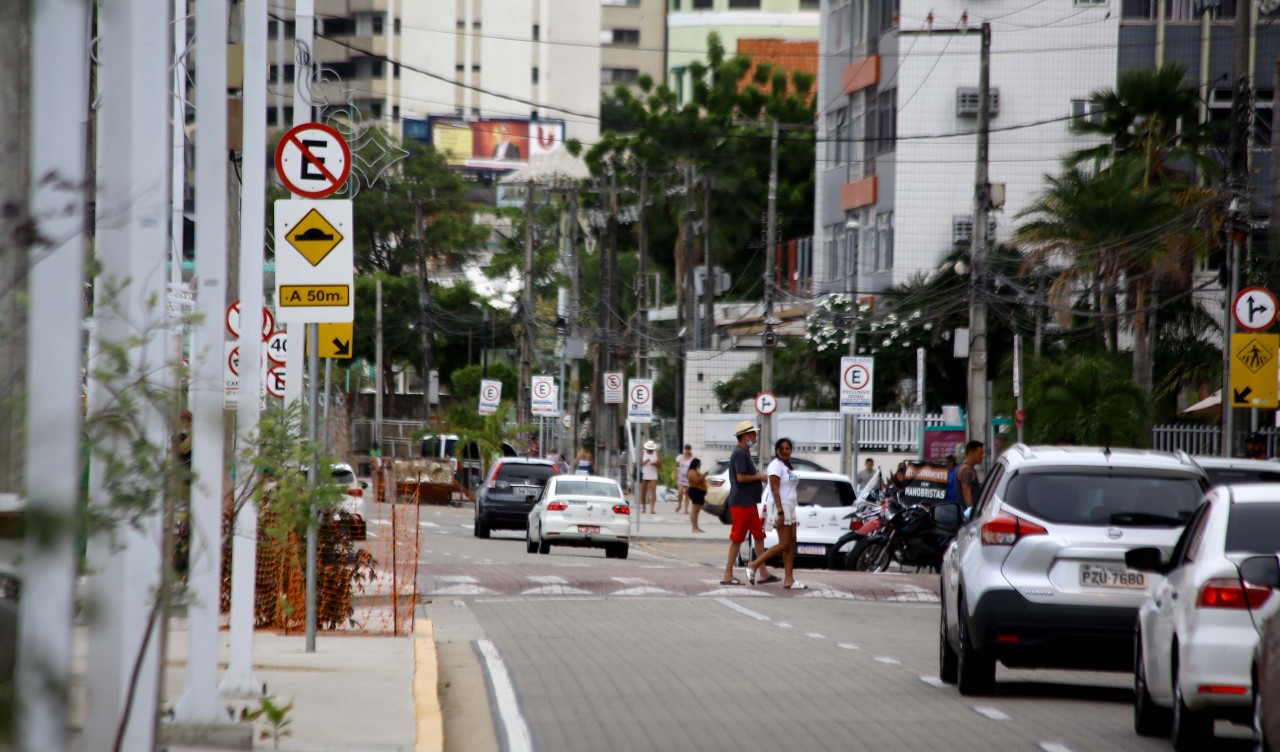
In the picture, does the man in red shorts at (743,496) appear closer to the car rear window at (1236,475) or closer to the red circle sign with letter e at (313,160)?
the car rear window at (1236,475)

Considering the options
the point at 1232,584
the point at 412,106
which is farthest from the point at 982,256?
the point at 412,106

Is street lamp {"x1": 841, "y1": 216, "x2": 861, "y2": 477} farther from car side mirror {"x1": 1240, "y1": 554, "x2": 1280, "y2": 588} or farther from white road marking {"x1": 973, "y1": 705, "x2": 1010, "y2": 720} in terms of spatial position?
car side mirror {"x1": 1240, "y1": 554, "x2": 1280, "y2": 588}

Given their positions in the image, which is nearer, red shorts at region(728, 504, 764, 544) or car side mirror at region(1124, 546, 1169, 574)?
car side mirror at region(1124, 546, 1169, 574)

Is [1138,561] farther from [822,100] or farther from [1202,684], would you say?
[822,100]

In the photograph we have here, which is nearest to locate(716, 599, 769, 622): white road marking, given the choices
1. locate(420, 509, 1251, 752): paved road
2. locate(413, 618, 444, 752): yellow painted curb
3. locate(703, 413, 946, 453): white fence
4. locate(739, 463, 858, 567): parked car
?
locate(420, 509, 1251, 752): paved road

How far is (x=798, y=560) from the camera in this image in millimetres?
30438

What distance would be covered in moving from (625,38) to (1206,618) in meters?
134

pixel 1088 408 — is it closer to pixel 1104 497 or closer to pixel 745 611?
pixel 745 611

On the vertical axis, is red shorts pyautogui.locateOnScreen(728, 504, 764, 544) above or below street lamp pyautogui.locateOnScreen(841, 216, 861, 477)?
below

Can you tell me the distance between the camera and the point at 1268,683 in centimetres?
838

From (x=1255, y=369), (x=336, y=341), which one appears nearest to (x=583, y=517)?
(x=1255, y=369)

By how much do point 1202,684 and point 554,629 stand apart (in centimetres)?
931

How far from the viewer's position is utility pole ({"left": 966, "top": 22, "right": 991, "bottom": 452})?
114 ft

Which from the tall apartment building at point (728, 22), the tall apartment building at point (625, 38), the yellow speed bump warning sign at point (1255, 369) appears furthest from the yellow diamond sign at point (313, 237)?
the tall apartment building at point (625, 38)
